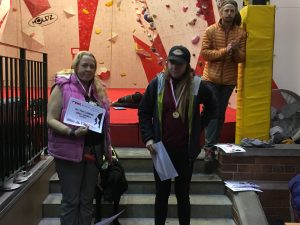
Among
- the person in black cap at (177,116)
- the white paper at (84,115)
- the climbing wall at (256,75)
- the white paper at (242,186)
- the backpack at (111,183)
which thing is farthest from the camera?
the climbing wall at (256,75)

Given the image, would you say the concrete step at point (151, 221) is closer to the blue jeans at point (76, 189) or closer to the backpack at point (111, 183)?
the backpack at point (111, 183)

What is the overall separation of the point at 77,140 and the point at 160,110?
62 centimetres

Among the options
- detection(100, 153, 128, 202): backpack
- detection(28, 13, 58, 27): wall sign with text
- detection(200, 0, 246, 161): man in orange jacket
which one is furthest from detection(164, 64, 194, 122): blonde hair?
detection(28, 13, 58, 27): wall sign with text

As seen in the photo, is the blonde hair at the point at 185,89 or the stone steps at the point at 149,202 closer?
the blonde hair at the point at 185,89

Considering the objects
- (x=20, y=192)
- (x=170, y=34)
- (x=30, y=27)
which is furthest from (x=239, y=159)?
(x=30, y=27)

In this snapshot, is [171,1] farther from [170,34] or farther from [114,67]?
[114,67]

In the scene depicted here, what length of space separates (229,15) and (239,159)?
4.58 ft

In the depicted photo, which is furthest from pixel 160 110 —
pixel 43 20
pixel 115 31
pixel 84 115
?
pixel 43 20

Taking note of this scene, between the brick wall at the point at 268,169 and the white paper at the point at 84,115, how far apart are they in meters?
1.69

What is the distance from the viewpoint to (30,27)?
7.39m

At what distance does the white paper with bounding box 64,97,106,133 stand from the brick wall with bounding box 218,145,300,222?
66.5 inches

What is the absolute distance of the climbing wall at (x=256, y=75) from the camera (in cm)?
411

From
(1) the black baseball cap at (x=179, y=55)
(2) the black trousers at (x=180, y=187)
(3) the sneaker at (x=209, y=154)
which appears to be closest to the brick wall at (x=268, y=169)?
(3) the sneaker at (x=209, y=154)

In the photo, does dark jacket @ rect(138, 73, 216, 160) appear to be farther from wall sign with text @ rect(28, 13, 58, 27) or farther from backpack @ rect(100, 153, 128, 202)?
wall sign with text @ rect(28, 13, 58, 27)
